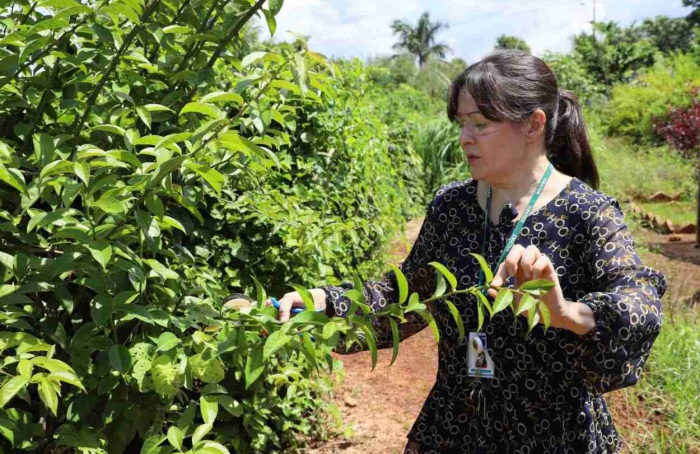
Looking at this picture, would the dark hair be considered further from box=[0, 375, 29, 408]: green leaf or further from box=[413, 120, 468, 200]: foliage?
box=[413, 120, 468, 200]: foliage

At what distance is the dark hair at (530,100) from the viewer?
1.95m

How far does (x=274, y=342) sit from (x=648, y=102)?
72.1 ft

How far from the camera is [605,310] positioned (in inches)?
64.3

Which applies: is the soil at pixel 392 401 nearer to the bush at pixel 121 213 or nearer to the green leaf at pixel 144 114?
the bush at pixel 121 213

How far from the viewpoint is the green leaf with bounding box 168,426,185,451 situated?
1.50 meters

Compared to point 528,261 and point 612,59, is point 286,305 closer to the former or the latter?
point 528,261

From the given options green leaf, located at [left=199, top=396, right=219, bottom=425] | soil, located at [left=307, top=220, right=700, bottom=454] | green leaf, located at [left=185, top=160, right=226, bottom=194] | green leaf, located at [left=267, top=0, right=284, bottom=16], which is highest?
green leaf, located at [left=267, top=0, right=284, bottom=16]

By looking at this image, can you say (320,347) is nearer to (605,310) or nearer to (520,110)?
(605,310)

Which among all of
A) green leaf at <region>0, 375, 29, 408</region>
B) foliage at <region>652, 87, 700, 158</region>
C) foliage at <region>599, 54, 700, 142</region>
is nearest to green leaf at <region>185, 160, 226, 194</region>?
green leaf at <region>0, 375, 29, 408</region>

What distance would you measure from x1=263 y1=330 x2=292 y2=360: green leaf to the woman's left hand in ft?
1.34

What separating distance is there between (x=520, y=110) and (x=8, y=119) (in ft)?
4.35

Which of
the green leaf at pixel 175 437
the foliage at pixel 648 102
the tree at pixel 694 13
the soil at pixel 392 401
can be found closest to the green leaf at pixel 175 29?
the green leaf at pixel 175 437

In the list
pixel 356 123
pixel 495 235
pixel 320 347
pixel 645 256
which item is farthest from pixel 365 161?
pixel 645 256

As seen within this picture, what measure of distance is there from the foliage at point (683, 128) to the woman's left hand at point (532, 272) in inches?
662
